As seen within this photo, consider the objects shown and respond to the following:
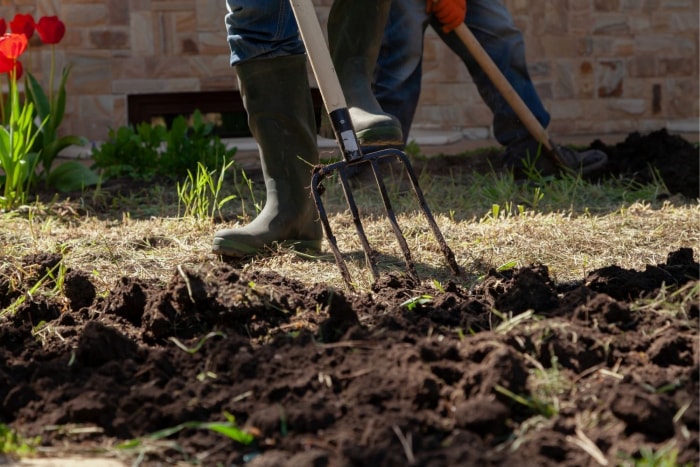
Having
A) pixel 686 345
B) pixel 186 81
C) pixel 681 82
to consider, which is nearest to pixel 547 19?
→ pixel 681 82

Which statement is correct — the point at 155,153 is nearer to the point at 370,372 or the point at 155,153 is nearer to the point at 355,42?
the point at 355,42

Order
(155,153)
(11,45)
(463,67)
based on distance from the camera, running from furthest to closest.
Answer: (463,67) < (155,153) < (11,45)

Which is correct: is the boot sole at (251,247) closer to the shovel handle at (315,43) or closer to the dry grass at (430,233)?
the dry grass at (430,233)

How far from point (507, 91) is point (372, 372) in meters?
2.93

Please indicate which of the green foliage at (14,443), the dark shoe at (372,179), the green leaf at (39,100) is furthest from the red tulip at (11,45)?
the green foliage at (14,443)

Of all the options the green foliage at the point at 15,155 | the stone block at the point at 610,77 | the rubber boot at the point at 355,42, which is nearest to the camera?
the rubber boot at the point at 355,42

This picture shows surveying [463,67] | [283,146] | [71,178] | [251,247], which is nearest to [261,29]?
[283,146]

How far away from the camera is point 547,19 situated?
19.7 ft

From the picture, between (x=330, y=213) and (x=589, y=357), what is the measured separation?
226 centimetres

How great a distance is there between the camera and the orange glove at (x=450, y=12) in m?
4.38

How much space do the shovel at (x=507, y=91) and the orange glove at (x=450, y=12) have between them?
0.10 ft

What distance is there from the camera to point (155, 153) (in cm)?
505

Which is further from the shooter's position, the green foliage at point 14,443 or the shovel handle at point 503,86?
the shovel handle at point 503,86

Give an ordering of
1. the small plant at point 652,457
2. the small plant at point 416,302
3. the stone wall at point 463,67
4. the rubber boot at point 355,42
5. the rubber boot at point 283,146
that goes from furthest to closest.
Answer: the stone wall at point 463,67, the rubber boot at point 355,42, the rubber boot at point 283,146, the small plant at point 416,302, the small plant at point 652,457
